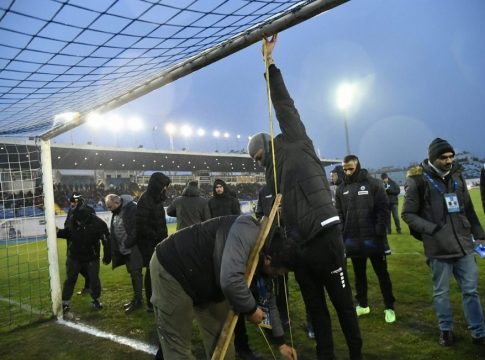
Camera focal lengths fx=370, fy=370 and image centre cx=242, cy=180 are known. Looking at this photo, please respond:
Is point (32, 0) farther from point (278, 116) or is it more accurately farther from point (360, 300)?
point (360, 300)

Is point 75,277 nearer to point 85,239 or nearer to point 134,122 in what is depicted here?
point 85,239

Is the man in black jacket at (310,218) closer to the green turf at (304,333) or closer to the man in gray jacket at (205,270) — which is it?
the man in gray jacket at (205,270)

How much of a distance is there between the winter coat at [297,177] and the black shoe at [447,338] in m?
1.81

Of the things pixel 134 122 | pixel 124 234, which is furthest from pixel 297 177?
pixel 134 122

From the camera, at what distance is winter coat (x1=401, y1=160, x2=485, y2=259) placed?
11.3ft

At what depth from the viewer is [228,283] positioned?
2033 mm

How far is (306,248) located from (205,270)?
871mm

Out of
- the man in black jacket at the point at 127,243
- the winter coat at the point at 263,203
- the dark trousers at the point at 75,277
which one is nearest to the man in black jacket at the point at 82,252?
the dark trousers at the point at 75,277

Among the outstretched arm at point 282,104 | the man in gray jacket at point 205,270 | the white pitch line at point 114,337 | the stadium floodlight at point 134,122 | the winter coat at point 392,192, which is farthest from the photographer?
the stadium floodlight at point 134,122

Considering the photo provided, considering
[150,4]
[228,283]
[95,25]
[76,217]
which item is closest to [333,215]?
A: [228,283]

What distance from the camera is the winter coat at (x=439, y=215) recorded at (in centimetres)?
345

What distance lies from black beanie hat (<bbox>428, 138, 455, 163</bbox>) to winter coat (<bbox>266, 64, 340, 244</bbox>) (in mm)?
1310

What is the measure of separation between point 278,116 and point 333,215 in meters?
0.90

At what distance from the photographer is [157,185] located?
5.17 meters
